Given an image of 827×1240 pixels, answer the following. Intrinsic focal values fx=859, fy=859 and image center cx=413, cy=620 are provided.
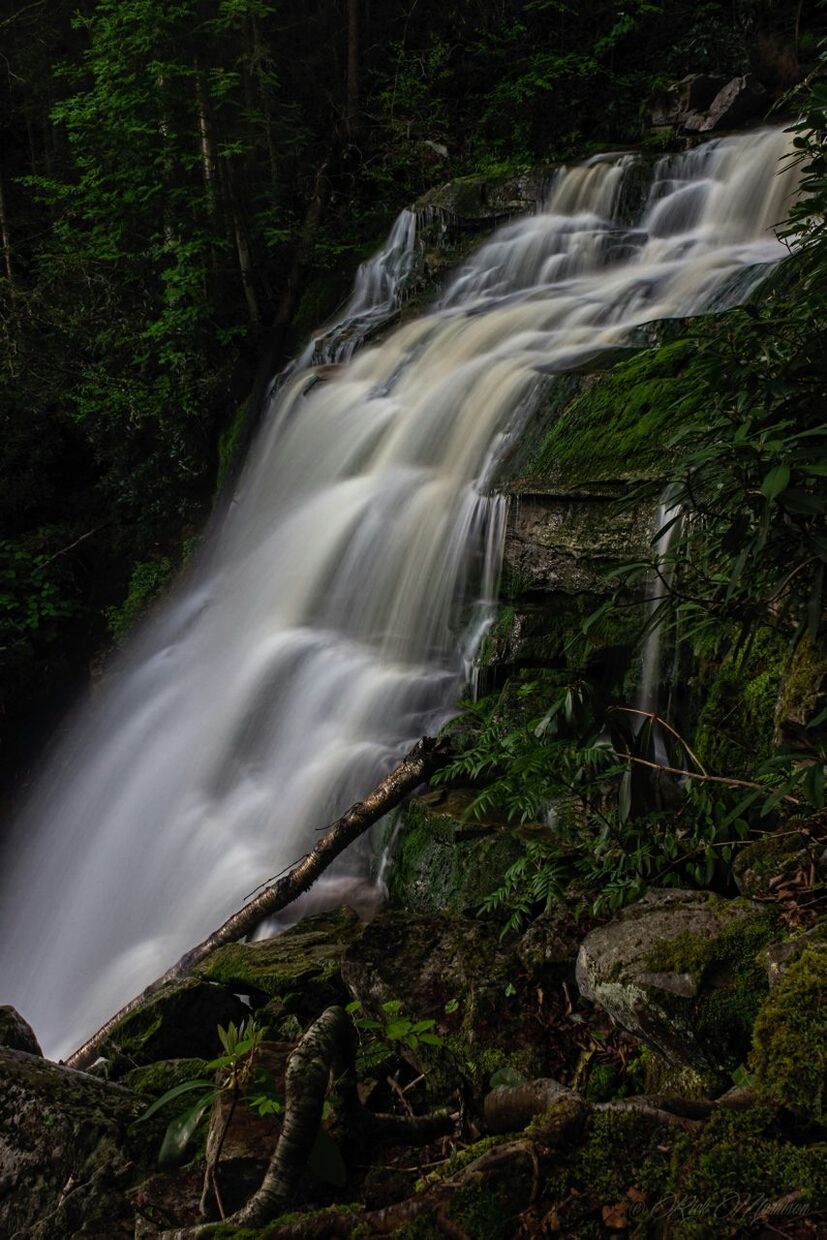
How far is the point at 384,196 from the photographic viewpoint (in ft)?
38.5

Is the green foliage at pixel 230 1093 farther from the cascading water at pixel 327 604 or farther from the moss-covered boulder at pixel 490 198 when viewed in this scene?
the moss-covered boulder at pixel 490 198

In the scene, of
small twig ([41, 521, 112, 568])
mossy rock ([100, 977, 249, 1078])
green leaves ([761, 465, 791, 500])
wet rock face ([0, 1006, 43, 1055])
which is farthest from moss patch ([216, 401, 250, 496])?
green leaves ([761, 465, 791, 500])

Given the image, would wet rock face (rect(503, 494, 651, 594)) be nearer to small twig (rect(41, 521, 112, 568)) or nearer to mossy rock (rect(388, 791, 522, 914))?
mossy rock (rect(388, 791, 522, 914))

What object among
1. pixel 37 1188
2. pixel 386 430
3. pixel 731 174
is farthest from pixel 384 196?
pixel 37 1188

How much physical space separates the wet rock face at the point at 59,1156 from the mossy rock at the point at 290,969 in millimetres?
1003

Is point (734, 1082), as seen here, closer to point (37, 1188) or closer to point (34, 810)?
point (37, 1188)

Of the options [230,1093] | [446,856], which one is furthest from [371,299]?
[230,1093]

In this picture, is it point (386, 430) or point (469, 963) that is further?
point (386, 430)

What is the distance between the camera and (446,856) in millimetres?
4148

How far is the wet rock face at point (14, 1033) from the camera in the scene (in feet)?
9.23

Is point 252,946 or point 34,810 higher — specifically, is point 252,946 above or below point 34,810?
above

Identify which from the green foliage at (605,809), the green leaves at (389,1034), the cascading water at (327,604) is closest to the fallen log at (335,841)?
the cascading water at (327,604)

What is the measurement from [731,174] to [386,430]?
4600 millimetres

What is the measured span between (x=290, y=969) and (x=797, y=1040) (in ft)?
7.31
